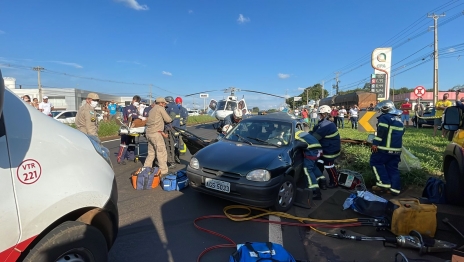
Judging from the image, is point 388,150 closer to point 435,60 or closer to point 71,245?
point 71,245

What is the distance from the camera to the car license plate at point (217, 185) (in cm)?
418

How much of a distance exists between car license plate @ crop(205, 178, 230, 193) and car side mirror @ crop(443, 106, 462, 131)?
3334mm

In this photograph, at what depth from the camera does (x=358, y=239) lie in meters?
3.53

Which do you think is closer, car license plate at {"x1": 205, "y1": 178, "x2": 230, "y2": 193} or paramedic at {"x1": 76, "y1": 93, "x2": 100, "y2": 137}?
car license plate at {"x1": 205, "y1": 178, "x2": 230, "y2": 193}

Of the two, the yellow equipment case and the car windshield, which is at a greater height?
the car windshield

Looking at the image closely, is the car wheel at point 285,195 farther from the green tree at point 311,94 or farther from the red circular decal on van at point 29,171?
the green tree at point 311,94

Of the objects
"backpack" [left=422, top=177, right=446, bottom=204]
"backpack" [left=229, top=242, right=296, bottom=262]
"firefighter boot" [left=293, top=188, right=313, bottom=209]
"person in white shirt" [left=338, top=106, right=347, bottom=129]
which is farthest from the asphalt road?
"person in white shirt" [left=338, top=106, right=347, bottom=129]

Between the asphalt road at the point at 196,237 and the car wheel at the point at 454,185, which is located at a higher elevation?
the car wheel at the point at 454,185

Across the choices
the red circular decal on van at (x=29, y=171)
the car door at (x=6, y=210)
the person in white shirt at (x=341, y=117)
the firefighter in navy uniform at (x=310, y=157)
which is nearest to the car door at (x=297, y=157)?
the firefighter in navy uniform at (x=310, y=157)

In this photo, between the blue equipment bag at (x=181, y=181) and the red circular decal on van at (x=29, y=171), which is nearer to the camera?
the red circular decal on van at (x=29, y=171)

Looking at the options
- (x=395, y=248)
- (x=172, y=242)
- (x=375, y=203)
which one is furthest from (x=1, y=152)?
(x=375, y=203)

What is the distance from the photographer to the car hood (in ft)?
14.1

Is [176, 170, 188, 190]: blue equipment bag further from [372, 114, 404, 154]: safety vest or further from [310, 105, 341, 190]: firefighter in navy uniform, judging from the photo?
[372, 114, 404, 154]: safety vest

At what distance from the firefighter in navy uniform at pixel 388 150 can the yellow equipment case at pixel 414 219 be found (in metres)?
1.68
